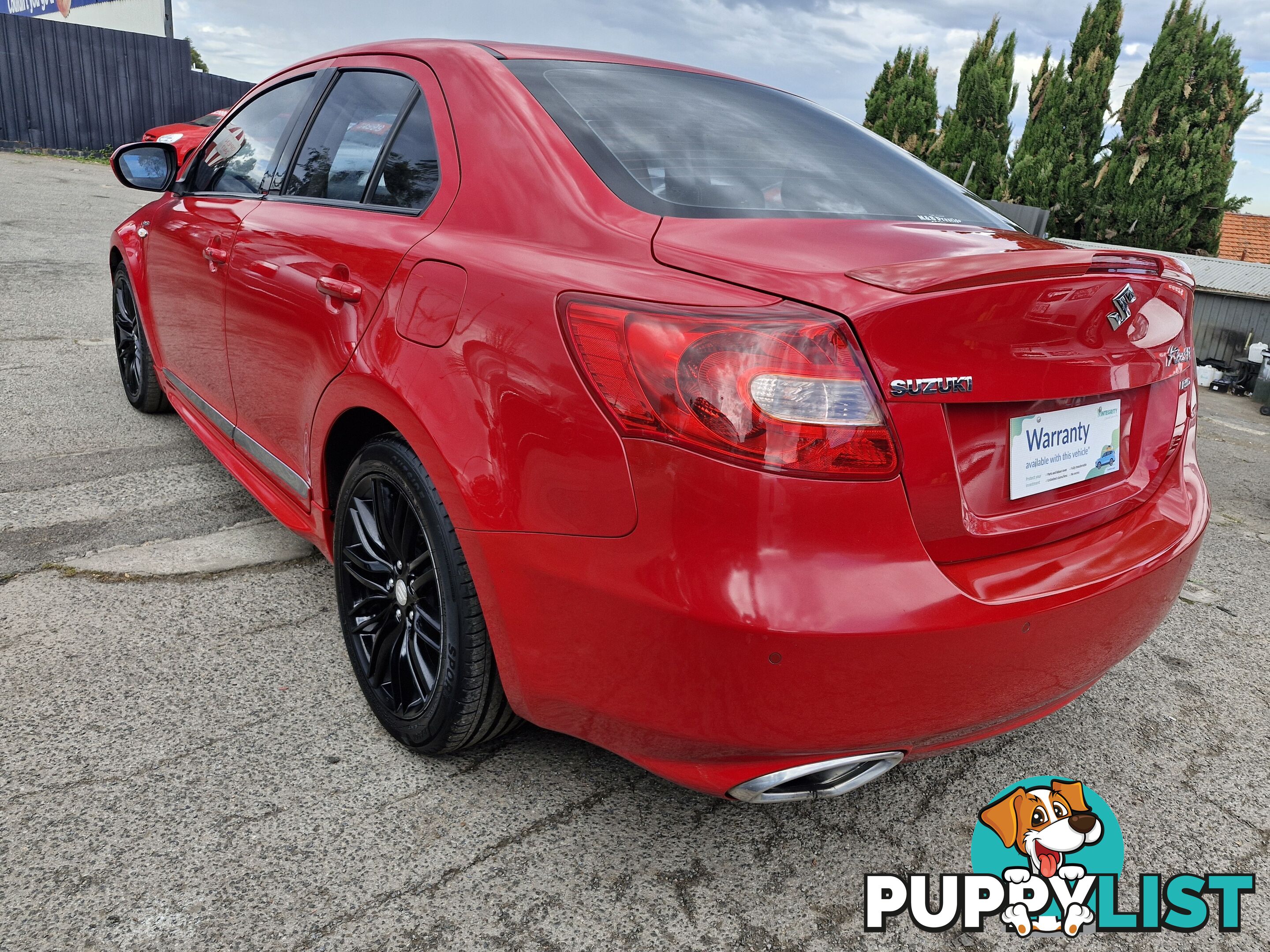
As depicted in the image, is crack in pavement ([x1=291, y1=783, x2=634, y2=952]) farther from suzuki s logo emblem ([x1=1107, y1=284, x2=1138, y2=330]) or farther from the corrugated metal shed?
the corrugated metal shed

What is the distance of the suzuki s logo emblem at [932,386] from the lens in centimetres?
145

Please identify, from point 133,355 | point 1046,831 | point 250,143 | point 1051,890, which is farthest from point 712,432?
point 133,355

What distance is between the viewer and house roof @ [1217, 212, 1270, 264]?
25109 mm

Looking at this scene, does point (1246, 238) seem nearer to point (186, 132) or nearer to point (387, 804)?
point (186, 132)

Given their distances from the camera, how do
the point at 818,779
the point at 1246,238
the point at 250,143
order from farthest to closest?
the point at 1246,238, the point at 250,143, the point at 818,779

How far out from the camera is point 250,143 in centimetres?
315

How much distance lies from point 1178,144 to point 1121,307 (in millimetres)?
19609

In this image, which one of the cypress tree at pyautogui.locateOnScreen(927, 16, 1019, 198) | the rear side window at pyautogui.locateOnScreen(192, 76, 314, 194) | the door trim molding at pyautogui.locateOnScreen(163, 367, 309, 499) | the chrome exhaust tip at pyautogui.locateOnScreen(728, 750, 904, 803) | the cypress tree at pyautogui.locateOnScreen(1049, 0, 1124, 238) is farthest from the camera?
the cypress tree at pyautogui.locateOnScreen(927, 16, 1019, 198)

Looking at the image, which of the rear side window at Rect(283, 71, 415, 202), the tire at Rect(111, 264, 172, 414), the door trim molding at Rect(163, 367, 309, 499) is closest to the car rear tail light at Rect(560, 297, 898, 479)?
the rear side window at Rect(283, 71, 415, 202)

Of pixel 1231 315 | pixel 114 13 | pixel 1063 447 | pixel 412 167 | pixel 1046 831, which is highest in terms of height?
pixel 114 13

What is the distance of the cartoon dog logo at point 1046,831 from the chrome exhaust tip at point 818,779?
0.52m

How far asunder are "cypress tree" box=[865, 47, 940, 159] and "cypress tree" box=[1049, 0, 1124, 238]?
3.82 meters

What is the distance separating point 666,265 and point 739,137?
746mm

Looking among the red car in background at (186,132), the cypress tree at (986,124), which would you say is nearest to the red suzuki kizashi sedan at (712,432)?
the red car in background at (186,132)
